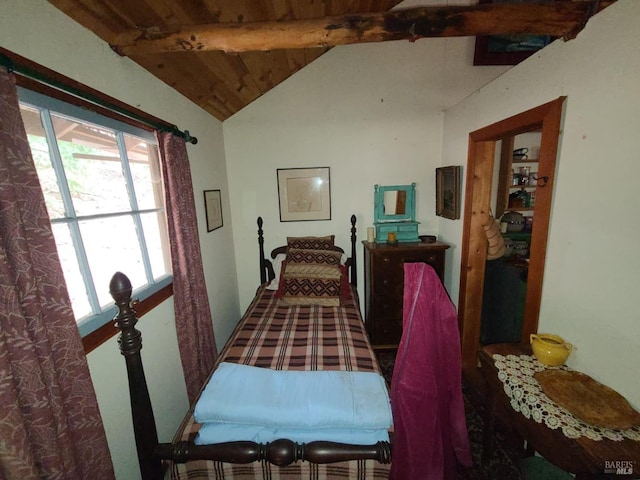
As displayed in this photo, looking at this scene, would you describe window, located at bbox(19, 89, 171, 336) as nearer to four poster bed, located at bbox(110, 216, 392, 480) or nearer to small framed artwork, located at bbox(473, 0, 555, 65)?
four poster bed, located at bbox(110, 216, 392, 480)

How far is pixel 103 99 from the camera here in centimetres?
123

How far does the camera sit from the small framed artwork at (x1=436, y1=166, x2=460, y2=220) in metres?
2.37

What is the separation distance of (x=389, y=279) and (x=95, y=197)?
2.25 m

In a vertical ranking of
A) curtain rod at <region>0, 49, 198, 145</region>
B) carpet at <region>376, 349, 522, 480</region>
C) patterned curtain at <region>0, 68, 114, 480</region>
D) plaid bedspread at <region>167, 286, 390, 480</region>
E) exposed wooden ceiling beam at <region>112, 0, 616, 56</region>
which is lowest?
carpet at <region>376, 349, 522, 480</region>

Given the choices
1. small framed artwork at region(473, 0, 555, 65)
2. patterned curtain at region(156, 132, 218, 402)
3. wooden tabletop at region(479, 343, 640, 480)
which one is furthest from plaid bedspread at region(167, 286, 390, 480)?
small framed artwork at region(473, 0, 555, 65)

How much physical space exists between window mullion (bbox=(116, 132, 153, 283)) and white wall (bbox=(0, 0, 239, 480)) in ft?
0.71

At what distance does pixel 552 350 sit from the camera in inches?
49.0

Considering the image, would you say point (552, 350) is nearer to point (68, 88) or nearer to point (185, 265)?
point (185, 265)

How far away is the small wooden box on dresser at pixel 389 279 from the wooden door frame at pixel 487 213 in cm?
29

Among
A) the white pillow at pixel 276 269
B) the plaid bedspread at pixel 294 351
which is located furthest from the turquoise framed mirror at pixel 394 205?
the white pillow at pixel 276 269

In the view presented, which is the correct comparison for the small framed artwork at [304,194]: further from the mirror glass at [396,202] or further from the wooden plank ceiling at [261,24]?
the wooden plank ceiling at [261,24]

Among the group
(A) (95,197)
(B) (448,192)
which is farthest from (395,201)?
(A) (95,197)

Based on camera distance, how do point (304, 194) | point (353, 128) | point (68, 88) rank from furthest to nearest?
point (304, 194), point (353, 128), point (68, 88)

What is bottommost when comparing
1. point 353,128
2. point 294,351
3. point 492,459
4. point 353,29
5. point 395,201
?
point 492,459
